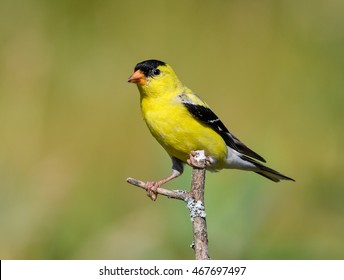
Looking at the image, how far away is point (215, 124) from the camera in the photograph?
13.7 ft

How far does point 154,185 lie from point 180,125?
14.2 inches

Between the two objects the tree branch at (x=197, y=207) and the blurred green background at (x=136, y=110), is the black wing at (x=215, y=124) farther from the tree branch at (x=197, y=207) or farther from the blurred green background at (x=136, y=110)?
the tree branch at (x=197, y=207)

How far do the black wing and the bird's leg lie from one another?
33cm

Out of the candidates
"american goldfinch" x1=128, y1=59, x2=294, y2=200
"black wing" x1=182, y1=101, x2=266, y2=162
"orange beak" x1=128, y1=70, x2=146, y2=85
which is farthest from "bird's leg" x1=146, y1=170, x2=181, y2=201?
"orange beak" x1=128, y1=70, x2=146, y2=85

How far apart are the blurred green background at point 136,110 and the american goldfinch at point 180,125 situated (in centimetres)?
12

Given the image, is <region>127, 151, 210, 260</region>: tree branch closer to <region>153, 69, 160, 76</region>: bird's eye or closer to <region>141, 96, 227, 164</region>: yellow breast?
<region>141, 96, 227, 164</region>: yellow breast

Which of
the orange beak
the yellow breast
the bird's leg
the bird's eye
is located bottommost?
the bird's leg

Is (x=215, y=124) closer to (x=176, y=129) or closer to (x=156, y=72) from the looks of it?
(x=176, y=129)

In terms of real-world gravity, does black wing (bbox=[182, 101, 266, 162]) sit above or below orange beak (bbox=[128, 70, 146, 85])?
below

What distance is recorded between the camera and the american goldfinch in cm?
397

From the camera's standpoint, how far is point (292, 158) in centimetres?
536

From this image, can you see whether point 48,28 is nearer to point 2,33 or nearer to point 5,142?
point 2,33

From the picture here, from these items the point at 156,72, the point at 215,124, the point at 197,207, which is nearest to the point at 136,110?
the point at 156,72

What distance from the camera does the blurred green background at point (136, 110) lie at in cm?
446
